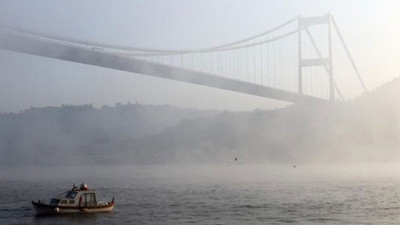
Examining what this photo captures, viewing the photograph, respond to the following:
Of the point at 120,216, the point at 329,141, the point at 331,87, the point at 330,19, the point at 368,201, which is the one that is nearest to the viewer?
the point at 120,216

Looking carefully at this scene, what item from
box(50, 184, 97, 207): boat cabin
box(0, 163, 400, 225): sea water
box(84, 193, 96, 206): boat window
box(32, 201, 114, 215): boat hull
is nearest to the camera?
box(0, 163, 400, 225): sea water

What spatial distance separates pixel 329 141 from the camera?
9562 centimetres

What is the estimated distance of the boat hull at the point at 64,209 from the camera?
33869 millimetres

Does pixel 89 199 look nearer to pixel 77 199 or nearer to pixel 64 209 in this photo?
pixel 77 199

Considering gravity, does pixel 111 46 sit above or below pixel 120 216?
above

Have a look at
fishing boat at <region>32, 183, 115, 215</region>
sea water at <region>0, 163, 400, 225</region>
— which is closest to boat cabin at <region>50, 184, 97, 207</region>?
fishing boat at <region>32, 183, 115, 215</region>

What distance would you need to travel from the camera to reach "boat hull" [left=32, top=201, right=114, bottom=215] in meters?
33.9

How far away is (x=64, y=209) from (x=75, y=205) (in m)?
0.58

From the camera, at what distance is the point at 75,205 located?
114 feet

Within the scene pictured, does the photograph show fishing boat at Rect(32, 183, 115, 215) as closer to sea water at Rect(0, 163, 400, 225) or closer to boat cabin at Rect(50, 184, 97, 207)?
boat cabin at Rect(50, 184, 97, 207)

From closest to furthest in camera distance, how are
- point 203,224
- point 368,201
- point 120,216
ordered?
point 203,224, point 120,216, point 368,201

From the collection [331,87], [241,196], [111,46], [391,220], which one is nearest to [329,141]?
[331,87]

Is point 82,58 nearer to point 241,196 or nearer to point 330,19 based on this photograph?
point 241,196

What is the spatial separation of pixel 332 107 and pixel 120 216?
53.0 m
